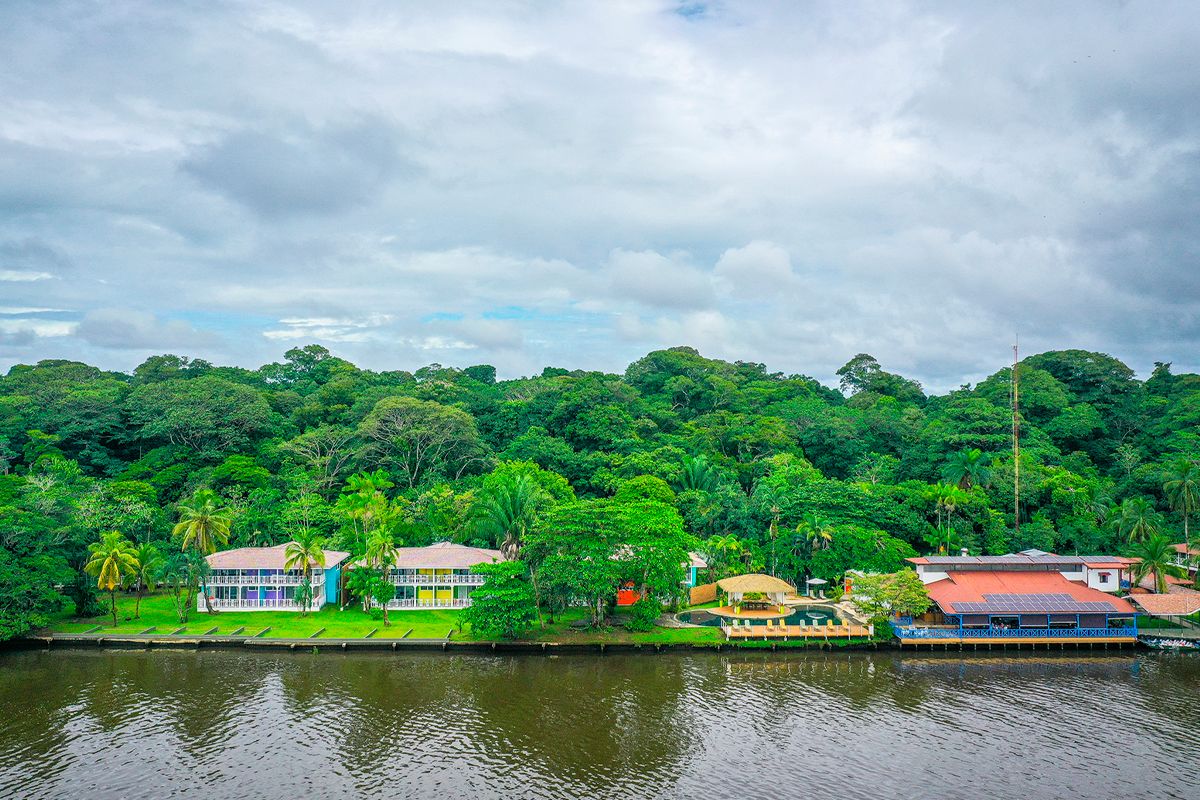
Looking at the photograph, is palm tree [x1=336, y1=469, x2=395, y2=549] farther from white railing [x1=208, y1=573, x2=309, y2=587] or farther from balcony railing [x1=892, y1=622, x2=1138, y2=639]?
balcony railing [x1=892, y1=622, x2=1138, y2=639]

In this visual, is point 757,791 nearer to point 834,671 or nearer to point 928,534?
point 834,671

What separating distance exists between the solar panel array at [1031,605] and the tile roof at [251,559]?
139ft

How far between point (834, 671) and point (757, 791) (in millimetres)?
15215

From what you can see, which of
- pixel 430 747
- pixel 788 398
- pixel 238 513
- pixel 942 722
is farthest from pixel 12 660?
pixel 788 398

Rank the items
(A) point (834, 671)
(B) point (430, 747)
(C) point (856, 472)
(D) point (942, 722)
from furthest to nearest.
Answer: (C) point (856, 472) < (A) point (834, 671) < (D) point (942, 722) < (B) point (430, 747)

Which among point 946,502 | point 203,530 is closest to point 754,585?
point 946,502

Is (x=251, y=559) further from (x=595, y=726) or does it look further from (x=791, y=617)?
(x=791, y=617)

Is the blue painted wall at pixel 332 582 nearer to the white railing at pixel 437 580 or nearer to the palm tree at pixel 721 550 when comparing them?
the white railing at pixel 437 580

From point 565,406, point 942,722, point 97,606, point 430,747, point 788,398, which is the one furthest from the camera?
point 788,398

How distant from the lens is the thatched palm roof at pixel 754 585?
156 feet

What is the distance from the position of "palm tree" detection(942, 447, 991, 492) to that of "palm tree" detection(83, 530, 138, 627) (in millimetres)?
60264

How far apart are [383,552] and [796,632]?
26.0 meters

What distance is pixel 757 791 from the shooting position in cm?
2653

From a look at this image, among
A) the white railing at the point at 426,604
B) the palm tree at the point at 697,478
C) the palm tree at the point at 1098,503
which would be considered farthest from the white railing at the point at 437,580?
the palm tree at the point at 1098,503
